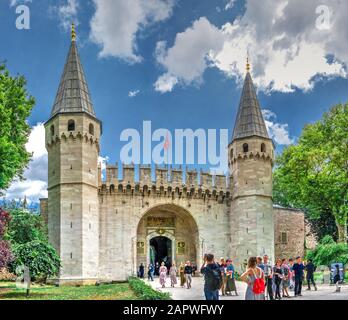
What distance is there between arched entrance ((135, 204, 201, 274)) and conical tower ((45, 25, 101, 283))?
413cm

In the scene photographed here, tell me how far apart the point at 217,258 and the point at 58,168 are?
1105cm

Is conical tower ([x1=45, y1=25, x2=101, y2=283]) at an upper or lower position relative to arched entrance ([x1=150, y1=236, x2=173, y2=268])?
upper

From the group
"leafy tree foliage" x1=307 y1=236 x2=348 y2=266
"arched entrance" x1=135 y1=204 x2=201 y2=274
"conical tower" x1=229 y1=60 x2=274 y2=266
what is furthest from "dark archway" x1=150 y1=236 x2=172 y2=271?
"leafy tree foliage" x1=307 y1=236 x2=348 y2=266

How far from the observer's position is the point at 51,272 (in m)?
20.0

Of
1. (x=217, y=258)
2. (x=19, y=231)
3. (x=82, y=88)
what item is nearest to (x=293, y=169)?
(x=217, y=258)

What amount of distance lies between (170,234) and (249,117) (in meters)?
8.74

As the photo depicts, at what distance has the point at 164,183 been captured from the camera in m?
31.5

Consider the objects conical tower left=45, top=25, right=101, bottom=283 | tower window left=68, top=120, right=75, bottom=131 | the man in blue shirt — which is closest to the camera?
the man in blue shirt

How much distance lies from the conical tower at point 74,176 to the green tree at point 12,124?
1.95 meters

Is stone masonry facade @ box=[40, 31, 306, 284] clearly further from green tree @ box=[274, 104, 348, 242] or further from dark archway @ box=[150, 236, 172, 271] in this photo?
green tree @ box=[274, 104, 348, 242]

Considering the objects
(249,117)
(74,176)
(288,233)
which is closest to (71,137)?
(74,176)

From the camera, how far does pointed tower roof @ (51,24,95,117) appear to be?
1153 inches
